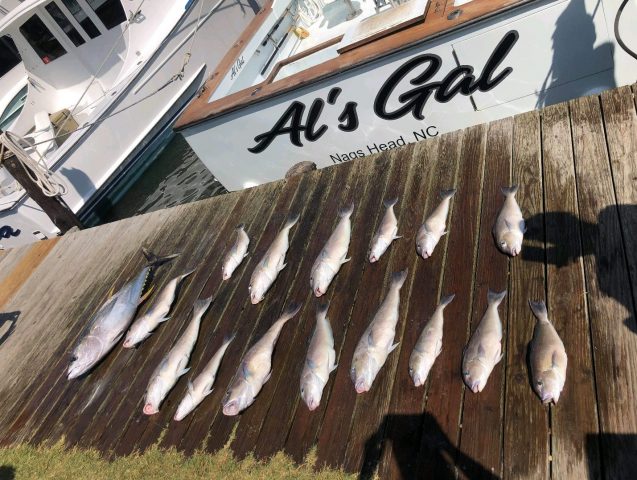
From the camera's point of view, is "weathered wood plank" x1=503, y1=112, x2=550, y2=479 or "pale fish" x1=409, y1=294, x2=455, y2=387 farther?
"pale fish" x1=409, y1=294, x2=455, y2=387

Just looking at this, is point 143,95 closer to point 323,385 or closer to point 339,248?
point 339,248

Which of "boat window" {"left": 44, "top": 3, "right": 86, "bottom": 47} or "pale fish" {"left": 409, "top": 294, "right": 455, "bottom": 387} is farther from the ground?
"boat window" {"left": 44, "top": 3, "right": 86, "bottom": 47}

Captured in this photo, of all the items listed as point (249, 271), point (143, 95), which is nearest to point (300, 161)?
point (249, 271)

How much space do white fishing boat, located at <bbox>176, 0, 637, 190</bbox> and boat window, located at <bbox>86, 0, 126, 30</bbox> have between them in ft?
20.7

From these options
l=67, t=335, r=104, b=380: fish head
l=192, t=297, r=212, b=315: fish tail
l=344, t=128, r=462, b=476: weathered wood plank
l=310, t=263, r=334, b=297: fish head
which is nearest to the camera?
l=344, t=128, r=462, b=476: weathered wood plank

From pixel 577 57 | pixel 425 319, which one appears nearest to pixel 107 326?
pixel 425 319

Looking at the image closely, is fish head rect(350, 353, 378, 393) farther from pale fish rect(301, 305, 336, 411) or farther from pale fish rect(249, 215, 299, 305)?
pale fish rect(249, 215, 299, 305)

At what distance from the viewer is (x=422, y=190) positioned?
400 centimetres

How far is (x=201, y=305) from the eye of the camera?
4.17m

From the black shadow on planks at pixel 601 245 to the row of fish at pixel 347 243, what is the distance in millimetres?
106

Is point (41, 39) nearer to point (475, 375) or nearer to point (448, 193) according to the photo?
point (448, 193)

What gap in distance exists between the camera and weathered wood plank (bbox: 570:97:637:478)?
2.23 m

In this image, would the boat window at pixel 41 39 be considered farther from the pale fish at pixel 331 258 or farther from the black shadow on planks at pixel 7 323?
the pale fish at pixel 331 258

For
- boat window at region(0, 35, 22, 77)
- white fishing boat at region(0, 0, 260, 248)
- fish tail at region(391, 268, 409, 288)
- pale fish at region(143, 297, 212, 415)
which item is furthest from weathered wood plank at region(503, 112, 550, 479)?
boat window at region(0, 35, 22, 77)
